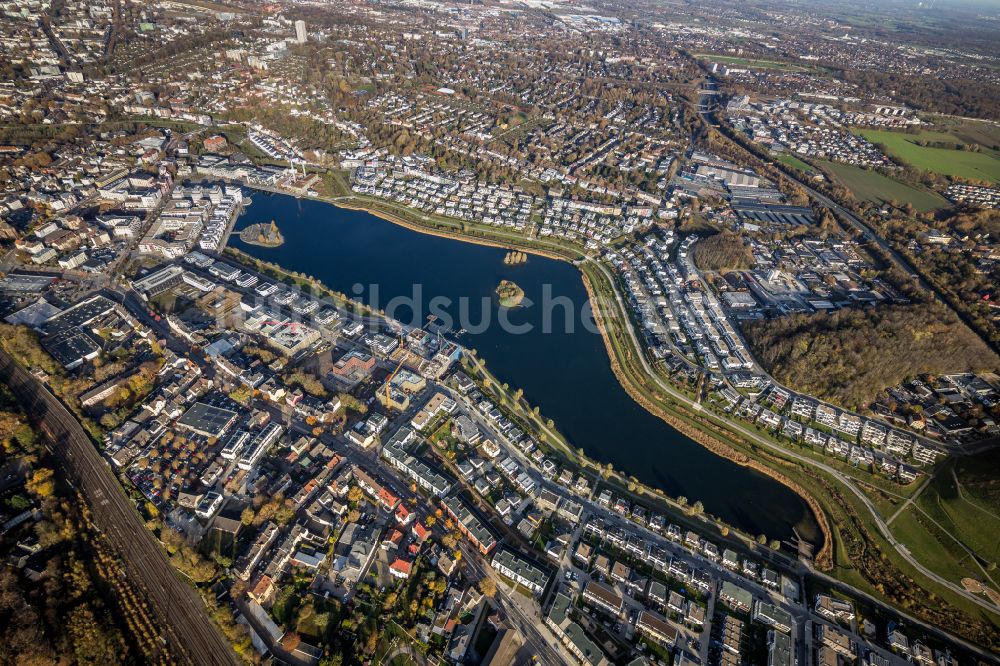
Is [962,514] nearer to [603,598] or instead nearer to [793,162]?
[603,598]

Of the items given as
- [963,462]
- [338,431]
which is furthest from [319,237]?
[963,462]

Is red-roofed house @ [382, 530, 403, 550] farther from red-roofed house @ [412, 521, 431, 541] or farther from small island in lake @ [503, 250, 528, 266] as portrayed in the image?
small island in lake @ [503, 250, 528, 266]

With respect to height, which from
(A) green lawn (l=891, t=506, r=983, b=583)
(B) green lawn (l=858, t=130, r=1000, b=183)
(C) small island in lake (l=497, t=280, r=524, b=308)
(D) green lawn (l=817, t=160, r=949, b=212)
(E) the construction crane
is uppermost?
(B) green lawn (l=858, t=130, r=1000, b=183)

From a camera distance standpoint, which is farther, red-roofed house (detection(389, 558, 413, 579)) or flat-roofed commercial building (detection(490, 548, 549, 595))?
flat-roofed commercial building (detection(490, 548, 549, 595))

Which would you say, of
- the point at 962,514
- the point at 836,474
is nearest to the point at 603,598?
the point at 836,474

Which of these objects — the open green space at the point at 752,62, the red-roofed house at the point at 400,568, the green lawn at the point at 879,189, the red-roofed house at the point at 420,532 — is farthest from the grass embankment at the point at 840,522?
the open green space at the point at 752,62

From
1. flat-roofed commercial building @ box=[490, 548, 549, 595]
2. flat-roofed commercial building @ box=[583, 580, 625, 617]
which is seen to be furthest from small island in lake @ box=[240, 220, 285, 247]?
flat-roofed commercial building @ box=[583, 580, 625, 617]

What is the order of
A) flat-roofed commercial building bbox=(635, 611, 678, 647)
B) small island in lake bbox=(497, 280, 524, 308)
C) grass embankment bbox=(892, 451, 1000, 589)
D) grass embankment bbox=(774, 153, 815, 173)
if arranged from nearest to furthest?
flat-roofed commercial building bbox=(635, 611, 678, 647) → grass embankment bbox=(892, 451, 1000, 589) → small island in lake bbox=(497, 280, 524, 308) → grass embankment bbox=(774, 153, 815, 173)
